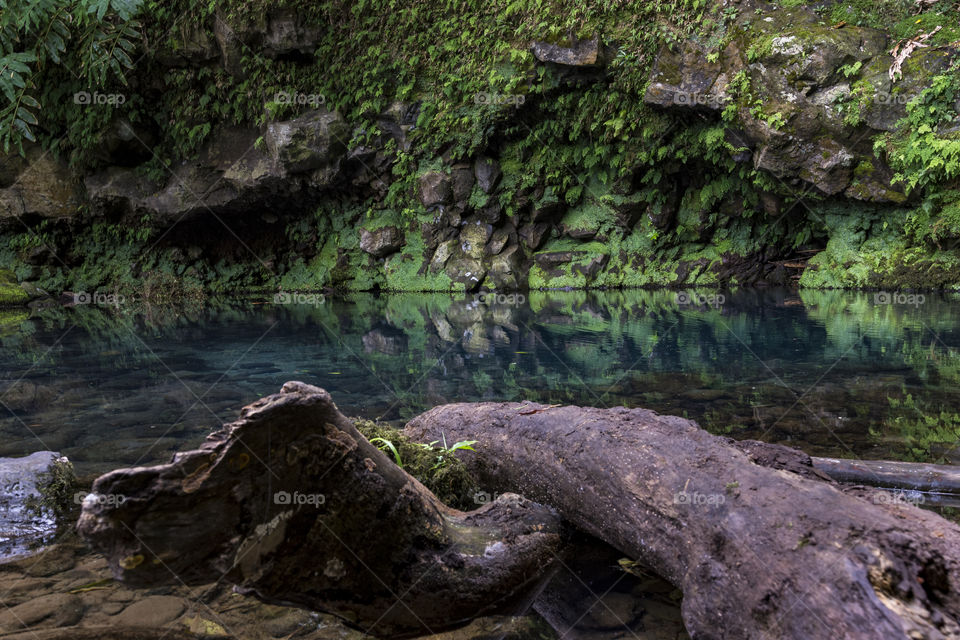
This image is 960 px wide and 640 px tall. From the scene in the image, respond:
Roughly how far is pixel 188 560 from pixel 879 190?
14.0m

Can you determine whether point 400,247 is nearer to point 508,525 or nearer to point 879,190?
point 879,190

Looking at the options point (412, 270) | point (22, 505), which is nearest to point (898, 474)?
point (22, 505)

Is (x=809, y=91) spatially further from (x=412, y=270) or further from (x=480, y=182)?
(x=412, y=270)

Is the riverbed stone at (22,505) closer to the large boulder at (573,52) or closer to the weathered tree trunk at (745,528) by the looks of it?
the weathered tree trunk at (745,528)

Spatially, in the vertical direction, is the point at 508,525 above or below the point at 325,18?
below

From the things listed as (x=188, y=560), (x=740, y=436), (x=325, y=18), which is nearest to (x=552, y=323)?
(x=740, y=436)

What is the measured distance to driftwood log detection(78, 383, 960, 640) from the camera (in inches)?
52.0

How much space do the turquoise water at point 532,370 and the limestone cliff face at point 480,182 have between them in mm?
4000

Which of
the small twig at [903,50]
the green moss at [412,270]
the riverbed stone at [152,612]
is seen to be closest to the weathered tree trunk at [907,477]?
the riverbed stone at [152,612]

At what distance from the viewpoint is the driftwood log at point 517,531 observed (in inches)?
52.0

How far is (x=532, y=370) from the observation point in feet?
18.6

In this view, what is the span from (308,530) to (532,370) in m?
4.18

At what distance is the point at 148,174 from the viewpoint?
1805cm

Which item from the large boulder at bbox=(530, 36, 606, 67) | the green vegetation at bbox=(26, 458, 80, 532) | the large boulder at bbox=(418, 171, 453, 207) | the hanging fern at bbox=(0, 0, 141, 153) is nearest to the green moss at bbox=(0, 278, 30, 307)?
the hanging fern at bbox=(0, 0, 141, 153)
